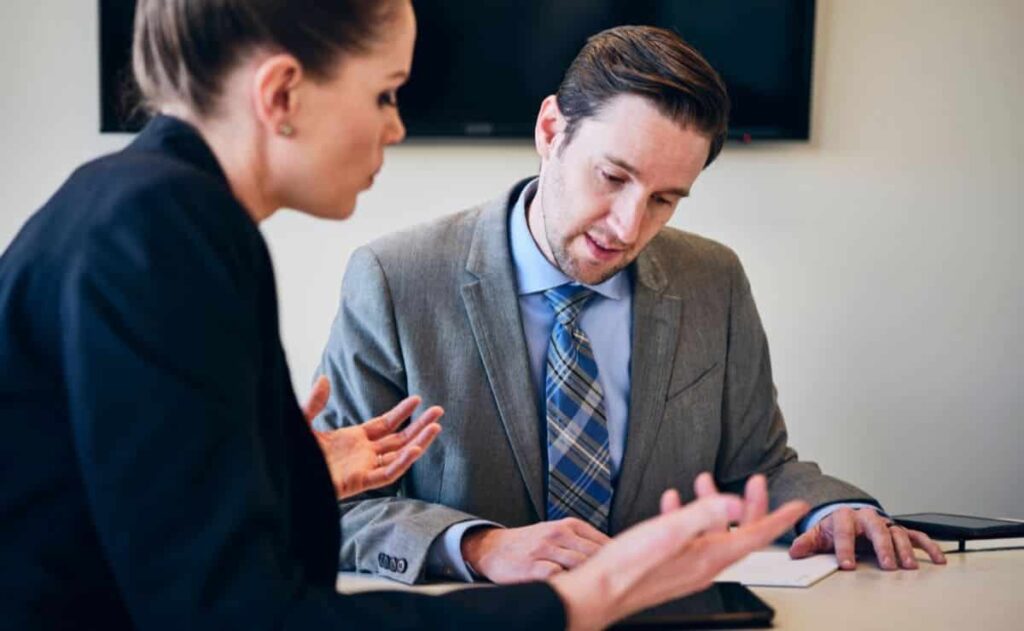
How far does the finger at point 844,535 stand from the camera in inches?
69.6

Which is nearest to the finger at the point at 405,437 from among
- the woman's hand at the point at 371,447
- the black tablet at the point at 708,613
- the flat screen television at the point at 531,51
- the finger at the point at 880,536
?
the woman's hand at the point at 371,447

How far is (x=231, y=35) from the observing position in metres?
0.98

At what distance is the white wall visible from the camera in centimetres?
314

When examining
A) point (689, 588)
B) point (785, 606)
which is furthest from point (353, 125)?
point (785, 606)

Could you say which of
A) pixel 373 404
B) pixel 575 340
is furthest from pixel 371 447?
pixel 575 340

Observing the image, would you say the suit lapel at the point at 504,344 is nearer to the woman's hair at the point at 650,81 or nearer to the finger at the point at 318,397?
the woman's hair at the point at 650,81

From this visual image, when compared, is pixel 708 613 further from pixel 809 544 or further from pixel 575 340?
pixel 575 340

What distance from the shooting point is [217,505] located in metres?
0.87

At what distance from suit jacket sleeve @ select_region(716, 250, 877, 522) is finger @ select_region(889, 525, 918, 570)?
0.72ft

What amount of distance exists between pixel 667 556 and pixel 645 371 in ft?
3.28

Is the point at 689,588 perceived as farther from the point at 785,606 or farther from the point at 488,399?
the point at 488,399

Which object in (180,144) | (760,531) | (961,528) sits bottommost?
(961,528)

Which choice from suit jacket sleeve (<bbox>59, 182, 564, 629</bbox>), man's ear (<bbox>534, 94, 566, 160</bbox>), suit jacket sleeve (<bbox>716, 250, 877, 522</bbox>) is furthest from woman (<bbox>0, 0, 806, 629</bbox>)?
suit jacket sleeve (<bbox>716, 250, 877, 522</bbox>)

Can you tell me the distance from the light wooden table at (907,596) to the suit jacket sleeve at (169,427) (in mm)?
546
